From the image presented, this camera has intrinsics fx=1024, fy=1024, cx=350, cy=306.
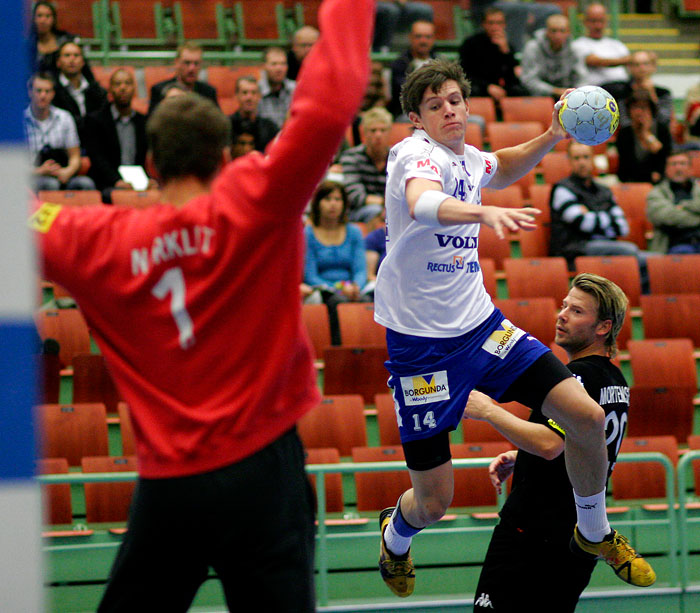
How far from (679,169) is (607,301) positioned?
5.63 meters

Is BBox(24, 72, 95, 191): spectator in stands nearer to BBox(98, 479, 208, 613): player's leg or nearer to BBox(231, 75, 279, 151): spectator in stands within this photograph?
BBox(231, 75, 279, 151): spectator in stands

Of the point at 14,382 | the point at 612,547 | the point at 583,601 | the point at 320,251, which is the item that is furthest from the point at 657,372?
the point at 14,382

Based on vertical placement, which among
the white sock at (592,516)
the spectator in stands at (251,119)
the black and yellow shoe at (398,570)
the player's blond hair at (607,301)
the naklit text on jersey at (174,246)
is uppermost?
the spectator in stands at (251,119)

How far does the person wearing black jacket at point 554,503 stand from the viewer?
4242 millimetres

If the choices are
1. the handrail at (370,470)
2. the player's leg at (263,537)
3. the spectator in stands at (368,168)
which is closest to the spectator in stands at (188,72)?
the spectator in stands at (368,168)

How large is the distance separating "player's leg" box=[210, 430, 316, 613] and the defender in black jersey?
1.95 metres

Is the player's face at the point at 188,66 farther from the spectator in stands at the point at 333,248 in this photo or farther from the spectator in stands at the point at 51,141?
the spectator in stands at the point at 333,248

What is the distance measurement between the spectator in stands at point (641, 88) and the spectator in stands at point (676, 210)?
71.1 inches

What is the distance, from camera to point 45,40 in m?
10.6

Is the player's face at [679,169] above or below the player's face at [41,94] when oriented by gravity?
below

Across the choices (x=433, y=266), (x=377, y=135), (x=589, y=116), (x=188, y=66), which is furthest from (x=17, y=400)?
(x=188, y=66)

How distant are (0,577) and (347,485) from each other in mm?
5342

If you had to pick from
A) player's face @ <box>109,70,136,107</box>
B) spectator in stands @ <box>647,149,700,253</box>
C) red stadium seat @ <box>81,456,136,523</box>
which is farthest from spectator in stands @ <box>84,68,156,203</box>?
spectator in stands @ <box>647,149,700,253</box>

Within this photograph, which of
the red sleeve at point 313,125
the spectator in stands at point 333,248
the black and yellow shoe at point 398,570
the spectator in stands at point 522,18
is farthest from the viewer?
the spectator in stands at point 522,18
